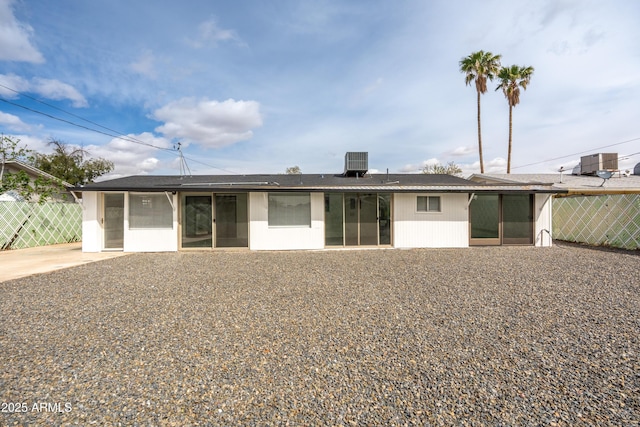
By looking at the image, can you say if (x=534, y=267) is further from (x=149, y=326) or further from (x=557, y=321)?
(x=149, y=326)

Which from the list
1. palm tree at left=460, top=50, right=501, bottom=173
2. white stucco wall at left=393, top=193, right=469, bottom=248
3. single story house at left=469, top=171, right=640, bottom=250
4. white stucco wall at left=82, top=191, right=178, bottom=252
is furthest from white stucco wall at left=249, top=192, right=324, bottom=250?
palm tree at left=460, top=50, right=501, bottom=173

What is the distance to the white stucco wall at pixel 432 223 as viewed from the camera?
10.8 meters

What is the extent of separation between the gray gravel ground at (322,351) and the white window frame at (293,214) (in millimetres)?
4451

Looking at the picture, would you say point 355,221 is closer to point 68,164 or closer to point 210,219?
point 210,219

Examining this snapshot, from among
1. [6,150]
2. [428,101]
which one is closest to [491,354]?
[428,101]

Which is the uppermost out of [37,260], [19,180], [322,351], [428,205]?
[19,180]

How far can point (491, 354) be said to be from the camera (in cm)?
295

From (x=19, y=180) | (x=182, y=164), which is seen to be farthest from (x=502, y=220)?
(x=19, y=180)

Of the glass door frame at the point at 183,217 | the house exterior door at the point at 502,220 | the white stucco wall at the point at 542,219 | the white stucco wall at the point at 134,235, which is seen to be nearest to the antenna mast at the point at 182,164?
the white stucco wall at the point at 134,235

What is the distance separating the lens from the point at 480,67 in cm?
2062

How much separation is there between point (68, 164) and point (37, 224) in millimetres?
18306

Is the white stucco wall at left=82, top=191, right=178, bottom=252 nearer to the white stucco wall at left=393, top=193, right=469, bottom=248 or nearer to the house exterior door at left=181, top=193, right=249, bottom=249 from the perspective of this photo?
the house exterior door at left=181, top=193, right=249, bottom=249

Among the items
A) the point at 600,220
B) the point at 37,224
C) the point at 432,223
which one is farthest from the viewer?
the point at 37,224

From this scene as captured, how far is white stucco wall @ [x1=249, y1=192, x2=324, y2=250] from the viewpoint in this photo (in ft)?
34.2
